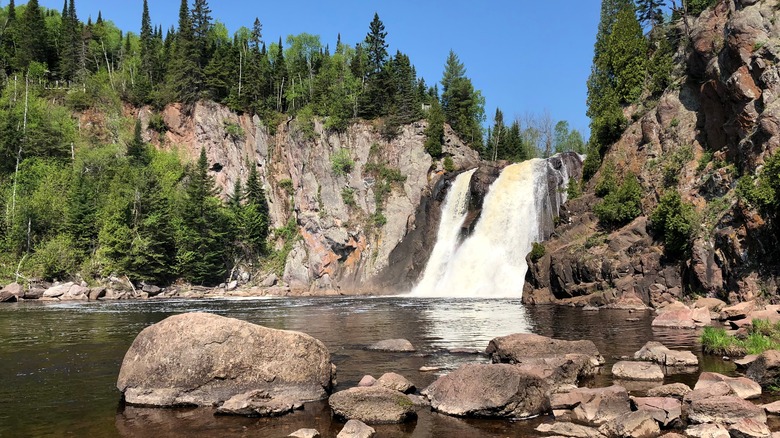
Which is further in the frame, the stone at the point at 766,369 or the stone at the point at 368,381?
the stone at the point at 368,381

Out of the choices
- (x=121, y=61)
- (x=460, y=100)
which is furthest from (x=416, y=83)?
(x=121, y=61)

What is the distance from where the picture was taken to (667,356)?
15.8 m

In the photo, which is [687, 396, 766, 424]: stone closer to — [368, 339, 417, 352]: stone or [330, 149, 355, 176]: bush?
[368, 339, 417, 352]: stone

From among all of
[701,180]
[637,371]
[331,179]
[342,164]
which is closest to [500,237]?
[701,180]

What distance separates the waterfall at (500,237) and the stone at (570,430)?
4250cm

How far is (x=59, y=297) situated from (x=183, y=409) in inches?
2184

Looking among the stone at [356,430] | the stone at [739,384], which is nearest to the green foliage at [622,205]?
the stone at [739,384]

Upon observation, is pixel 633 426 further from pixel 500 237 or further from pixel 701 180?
pixel 500 237

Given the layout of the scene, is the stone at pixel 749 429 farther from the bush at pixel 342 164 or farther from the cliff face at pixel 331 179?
the bush at pixel 342 164

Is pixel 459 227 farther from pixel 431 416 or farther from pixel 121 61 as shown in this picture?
pixel 121 61

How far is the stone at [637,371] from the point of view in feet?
45.5

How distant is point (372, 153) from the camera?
7944 centimetres

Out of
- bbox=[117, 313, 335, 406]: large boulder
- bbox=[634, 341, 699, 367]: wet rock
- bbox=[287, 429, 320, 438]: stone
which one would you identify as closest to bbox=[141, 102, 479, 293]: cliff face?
bbox=[634, 341, 699, 367]: wet rock

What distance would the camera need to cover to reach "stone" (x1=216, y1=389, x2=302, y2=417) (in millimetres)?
11367
